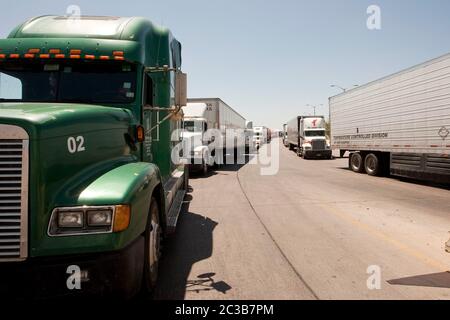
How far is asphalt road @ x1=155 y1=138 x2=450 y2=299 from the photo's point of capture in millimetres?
4395

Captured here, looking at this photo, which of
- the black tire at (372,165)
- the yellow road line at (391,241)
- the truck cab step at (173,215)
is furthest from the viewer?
the black tire at (372,165)

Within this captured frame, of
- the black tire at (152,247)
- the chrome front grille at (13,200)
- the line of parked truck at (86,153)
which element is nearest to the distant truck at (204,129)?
the line of parked truck at (86,153)

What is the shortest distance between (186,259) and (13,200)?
313 centimetres

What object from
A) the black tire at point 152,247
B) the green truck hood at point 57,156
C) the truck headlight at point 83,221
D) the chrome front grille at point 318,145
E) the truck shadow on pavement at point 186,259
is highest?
the chrome front grille at point 318,145

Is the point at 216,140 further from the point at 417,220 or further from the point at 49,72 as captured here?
the point at 49,72

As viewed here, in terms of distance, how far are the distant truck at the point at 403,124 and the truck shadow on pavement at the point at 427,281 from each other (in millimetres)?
8761

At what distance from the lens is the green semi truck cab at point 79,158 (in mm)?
2906

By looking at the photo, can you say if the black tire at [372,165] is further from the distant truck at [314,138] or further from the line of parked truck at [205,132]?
the distant truck at [314,138]

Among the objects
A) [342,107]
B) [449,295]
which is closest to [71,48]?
[449,295]

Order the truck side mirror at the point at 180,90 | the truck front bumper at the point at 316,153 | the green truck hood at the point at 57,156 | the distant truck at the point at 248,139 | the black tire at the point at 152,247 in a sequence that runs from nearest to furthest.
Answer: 1. the green truck hood at the point at 57,156
2. the black tire at the point at 152,247
3. the truck side mirror at the point at 180,90
4. the truck front bumper at the point at 316,153
5. the distant truck at the point at 248,139

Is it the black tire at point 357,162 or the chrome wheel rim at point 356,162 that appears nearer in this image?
the black tire at point 357,162

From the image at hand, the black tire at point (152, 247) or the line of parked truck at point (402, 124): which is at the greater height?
the line of parked truck at point (402, 124)

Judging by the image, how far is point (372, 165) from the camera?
17.6 meters

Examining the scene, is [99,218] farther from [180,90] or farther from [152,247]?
[180,90]
